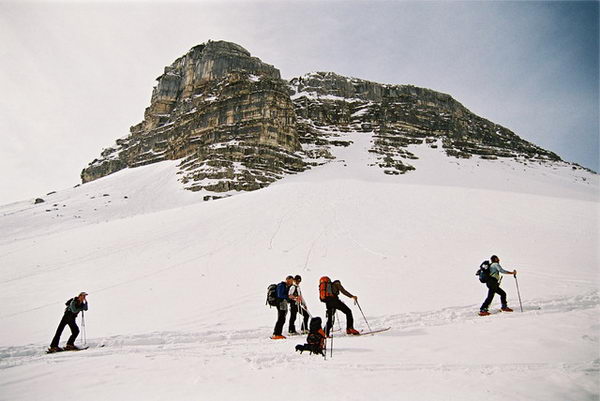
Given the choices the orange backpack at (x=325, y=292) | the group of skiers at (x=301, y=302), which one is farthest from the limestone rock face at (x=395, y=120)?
the orange backpack at (x=325, y=292)

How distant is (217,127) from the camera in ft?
200

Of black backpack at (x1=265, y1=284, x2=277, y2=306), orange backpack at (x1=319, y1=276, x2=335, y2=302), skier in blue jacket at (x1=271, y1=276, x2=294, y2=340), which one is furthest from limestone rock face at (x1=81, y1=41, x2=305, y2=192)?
orange backpack at (x1=319, y1=276, x2=335, y2=302)

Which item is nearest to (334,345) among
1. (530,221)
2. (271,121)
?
(530,221)

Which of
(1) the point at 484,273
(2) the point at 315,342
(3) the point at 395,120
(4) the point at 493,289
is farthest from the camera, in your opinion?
(3) the point at 395,120

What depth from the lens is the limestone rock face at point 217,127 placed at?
163ft

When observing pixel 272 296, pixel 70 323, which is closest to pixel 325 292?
pixel 272 296

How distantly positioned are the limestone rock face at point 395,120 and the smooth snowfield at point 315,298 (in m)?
44.0

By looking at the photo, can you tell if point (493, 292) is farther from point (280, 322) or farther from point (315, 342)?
point (280, 322)

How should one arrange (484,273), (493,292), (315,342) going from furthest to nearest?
(484,273), (493,292), (315,342)

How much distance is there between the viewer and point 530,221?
2067cm

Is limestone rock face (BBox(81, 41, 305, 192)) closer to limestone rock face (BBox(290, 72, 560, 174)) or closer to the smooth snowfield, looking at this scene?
limestone rock face (BBox(290, 72, 560, 174))

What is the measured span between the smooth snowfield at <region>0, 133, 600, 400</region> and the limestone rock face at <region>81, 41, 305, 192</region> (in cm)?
2267

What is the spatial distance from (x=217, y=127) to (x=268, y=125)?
417 inches

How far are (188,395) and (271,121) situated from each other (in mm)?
57901
